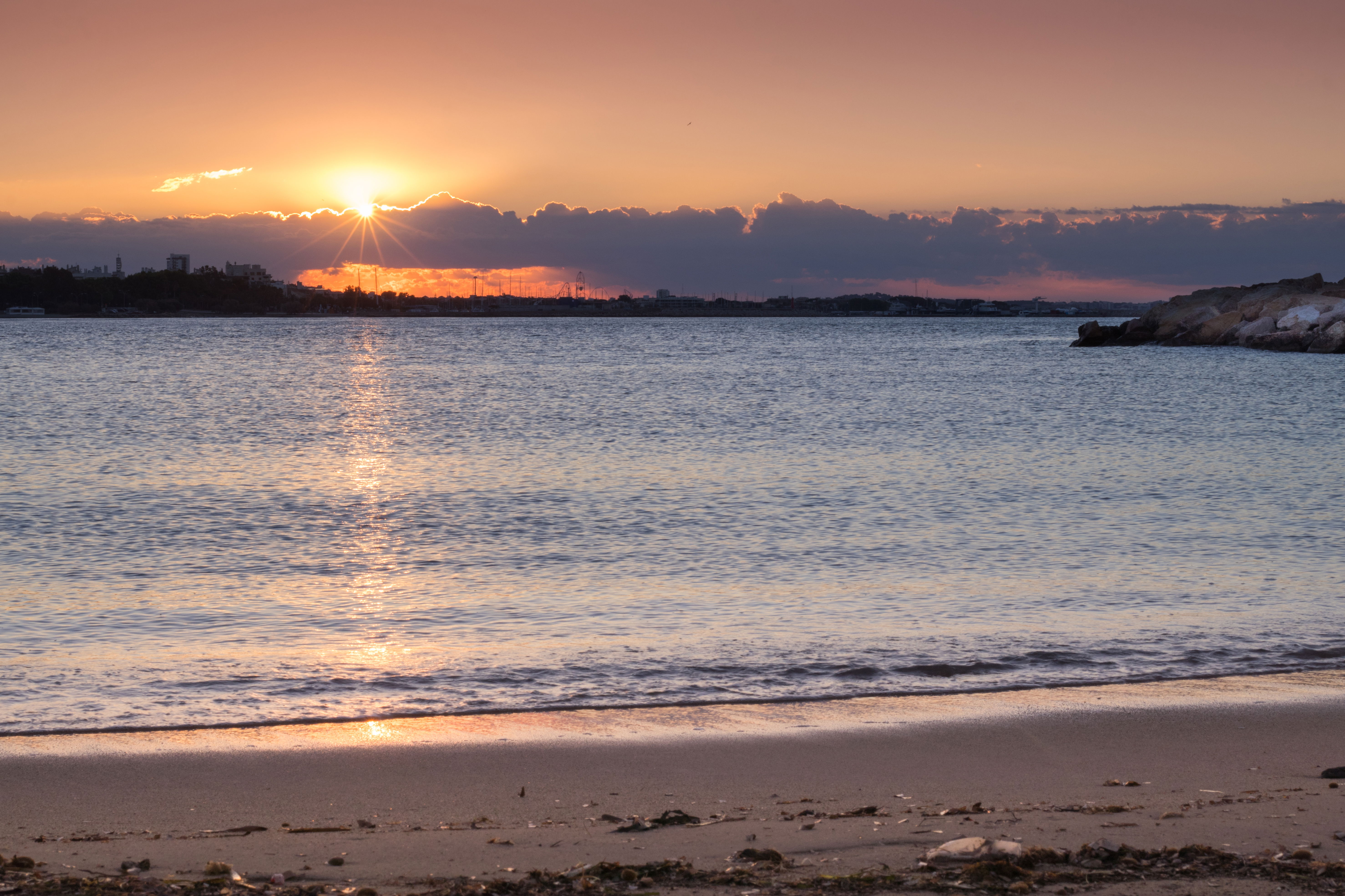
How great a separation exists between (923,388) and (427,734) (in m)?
49.6

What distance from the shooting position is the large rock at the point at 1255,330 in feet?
279

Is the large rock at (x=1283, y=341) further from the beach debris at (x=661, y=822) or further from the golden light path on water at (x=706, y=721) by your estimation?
the beach debris at (x=661, y=822)

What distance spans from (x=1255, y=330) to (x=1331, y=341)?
9963 millimetres

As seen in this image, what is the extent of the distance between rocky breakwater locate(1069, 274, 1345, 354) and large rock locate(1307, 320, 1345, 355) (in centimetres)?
5

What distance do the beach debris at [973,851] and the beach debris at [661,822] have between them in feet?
3.51

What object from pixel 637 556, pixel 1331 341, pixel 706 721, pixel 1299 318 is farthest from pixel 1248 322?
pixel 706 721

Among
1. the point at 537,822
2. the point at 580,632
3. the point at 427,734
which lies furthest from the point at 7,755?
the point at 580,632

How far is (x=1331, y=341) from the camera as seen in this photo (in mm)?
76375

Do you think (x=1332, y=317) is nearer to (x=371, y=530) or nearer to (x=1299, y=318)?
(x=1299, y=318)

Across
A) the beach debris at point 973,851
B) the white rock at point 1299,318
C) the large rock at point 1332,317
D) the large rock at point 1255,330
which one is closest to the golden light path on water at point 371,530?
the beach debris at point 973,851

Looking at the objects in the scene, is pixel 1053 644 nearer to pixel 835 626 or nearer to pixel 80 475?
pixel 835 626

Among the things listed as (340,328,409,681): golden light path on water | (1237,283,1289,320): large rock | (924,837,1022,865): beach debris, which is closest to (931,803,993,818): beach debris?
(924,837,1022,865): beach debris

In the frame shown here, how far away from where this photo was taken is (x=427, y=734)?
22.1 ft

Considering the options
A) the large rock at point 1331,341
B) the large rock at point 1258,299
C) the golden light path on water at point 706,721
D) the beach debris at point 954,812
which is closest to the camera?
the beach debris at point 954,812
